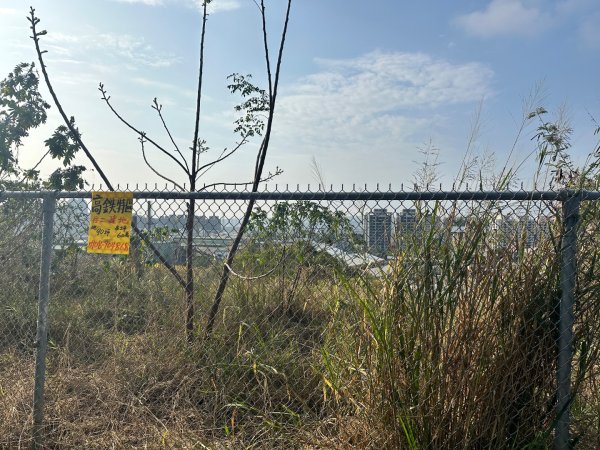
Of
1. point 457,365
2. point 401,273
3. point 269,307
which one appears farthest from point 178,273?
point 457,365

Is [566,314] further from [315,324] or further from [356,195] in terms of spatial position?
[315,324]

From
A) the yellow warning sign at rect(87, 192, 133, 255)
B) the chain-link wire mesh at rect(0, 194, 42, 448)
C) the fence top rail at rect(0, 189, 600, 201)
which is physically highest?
the fence top rail at rect(0, 189, 600, 201)

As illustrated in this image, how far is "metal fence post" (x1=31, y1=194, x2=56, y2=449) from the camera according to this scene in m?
3.17

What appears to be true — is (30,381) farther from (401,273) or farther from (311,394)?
(401,273)

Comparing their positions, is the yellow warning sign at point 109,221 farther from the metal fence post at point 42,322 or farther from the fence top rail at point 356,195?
the metal fence post at point 42,322

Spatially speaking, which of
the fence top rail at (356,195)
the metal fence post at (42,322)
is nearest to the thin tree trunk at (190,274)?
the fence top rail at (356,195)

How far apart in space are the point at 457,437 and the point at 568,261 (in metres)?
1.04

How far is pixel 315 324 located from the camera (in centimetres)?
432

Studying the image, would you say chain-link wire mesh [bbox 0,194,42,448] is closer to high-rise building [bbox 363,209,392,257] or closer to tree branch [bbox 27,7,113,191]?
tree branch [bbox 27,7,113,191]

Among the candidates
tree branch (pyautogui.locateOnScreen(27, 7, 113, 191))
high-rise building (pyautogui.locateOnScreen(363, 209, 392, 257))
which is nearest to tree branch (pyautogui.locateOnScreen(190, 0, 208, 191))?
tree branch (pyautogui.locateOnScreen(27, 7, 113, 191))

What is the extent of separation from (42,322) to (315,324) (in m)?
2.08

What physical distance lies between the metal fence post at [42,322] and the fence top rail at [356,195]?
135mm

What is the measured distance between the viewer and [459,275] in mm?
2600

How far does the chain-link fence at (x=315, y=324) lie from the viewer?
8.50ft
